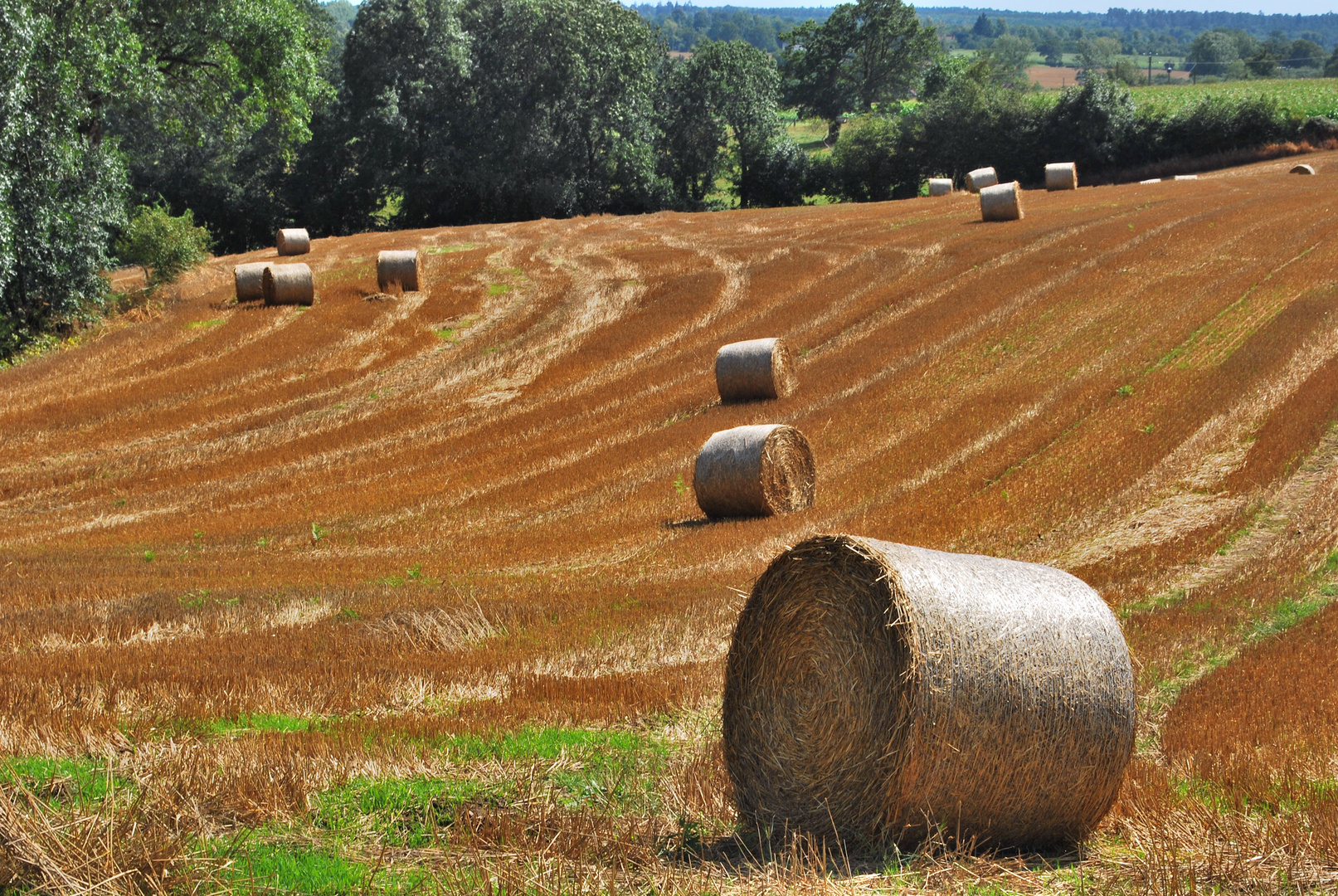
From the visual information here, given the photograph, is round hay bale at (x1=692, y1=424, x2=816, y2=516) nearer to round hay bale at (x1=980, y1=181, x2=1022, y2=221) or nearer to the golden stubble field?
the golden stubble field

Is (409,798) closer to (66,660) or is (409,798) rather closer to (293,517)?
(66,660)

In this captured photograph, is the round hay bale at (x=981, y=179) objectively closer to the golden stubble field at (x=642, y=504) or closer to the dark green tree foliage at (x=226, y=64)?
the golden stubble field at (x=642, y=504)

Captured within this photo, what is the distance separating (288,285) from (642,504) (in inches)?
754

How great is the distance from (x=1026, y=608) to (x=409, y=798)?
356 cm

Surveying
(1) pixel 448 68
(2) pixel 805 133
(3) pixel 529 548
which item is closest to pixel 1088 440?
(3) pixel 529 548

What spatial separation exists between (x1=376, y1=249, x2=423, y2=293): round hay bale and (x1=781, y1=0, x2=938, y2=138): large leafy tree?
89435 mm

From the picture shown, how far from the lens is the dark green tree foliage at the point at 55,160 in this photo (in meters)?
28.2

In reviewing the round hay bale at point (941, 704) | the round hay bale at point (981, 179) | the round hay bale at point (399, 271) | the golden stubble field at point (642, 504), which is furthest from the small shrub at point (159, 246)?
the round hay bale at point (981, 179)

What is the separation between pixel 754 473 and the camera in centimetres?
1655

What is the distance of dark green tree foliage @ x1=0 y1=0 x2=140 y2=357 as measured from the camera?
28.2 meters

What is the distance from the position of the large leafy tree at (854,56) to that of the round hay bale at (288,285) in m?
91.9

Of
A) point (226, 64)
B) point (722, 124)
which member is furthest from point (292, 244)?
point (722, 124)

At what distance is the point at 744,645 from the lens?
704cm

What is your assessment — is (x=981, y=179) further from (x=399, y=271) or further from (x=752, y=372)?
(x=752, y=372)
